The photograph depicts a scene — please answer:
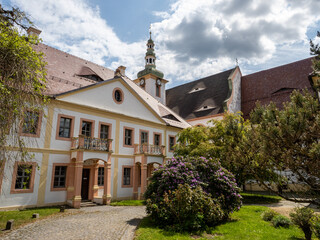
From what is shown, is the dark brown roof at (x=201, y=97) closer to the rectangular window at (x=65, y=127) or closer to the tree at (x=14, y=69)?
the rectangular window at (x=65, y=127)

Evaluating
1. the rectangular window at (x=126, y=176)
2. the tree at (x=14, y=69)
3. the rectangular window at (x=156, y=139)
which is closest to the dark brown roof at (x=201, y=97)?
the rectangular window at (x=156, y=139)

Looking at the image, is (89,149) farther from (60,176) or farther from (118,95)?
(118,95)

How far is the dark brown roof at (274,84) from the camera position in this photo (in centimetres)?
2750

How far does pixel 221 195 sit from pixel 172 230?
2789 mm

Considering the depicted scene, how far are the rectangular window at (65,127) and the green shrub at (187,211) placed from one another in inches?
349

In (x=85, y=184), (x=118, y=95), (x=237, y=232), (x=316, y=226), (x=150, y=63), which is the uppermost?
(x=150, y=63)

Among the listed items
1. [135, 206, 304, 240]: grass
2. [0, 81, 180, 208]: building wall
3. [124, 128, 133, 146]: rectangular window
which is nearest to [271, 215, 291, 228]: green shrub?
[135, 206, 304, 240]: grass

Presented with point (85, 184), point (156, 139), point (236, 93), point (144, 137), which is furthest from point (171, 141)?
point (236, 93)

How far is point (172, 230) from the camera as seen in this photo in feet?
26.3

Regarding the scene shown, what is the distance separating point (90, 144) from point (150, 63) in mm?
24410

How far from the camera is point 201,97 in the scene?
33344mm

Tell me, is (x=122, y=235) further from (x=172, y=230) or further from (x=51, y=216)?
(x=51, y=216)

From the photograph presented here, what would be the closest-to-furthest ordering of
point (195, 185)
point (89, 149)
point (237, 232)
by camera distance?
1. point (237, 232)
2. point (195, 185)
3. point (89, 149)

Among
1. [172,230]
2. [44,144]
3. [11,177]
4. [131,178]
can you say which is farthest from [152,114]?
[172,230]
